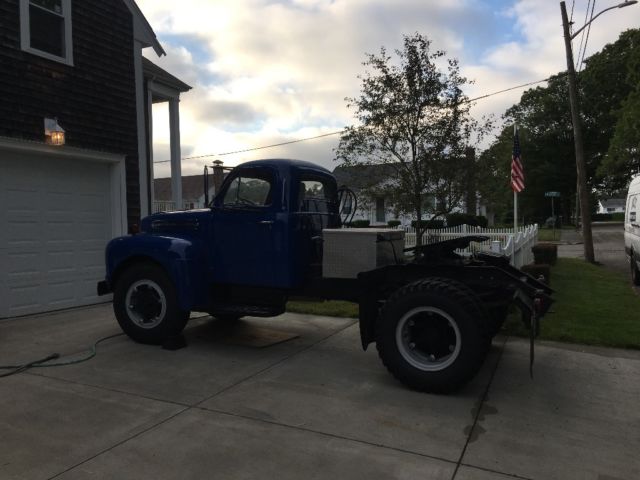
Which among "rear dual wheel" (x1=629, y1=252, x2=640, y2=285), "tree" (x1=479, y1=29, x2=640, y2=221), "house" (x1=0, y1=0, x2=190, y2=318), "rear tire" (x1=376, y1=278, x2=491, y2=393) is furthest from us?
"tree" (x1=479, y1=29, x2=640, y2=221)

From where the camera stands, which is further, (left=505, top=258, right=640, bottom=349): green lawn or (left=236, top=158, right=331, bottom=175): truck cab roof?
(left=505, top=258, right=640, bottom=349): green lawn

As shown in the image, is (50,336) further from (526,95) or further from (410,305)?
(526,95)

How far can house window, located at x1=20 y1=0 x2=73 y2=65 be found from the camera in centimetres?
748

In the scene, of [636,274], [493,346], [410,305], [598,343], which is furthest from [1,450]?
[636,274]

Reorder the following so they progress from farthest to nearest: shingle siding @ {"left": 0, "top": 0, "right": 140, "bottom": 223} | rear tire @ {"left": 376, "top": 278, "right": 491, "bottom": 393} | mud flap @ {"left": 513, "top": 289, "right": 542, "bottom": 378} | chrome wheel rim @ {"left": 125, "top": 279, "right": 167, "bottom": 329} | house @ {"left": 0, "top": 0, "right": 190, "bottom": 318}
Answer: house @ {"left": 0, "top": 0, "right": 190, "bottom": 318} < shingle siding @ {"left": 0, "top": 0, "right": 140, "bottom": 223} < chrome wheel rim @ {"left": 125, "top": 279, "right": 167, "bottom": 329} < mud flap @ {"left": 513, "top": 289, "right": 542, "bottom": 378} < rear tire @ {"left": 376, "top": 278, "right": 491, "bottom": 393}

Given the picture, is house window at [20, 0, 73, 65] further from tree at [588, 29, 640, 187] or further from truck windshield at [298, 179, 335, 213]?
tree at [588, 29, 640, 187]

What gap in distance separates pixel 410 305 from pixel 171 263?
2.76 metres

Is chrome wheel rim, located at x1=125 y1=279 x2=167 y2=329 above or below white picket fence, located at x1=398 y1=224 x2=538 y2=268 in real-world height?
below

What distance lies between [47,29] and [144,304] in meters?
5.13

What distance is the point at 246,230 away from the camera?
5.55 meters

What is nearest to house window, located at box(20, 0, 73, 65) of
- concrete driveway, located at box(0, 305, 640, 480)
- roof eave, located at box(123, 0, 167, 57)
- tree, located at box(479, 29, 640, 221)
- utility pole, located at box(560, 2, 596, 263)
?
roof eave, located at box(123, 0, 167, 57)

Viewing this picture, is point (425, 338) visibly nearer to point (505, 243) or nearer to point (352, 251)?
point (352, 251)

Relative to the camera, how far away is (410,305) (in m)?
4.34

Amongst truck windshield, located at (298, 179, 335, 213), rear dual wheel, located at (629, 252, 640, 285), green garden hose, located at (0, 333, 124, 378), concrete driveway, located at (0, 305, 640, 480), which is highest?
truck windshield, located at (298, 179, 335, 213)
